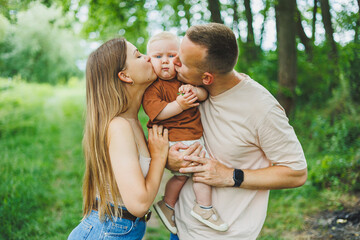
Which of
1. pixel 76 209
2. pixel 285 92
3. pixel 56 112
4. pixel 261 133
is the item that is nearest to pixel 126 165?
pixel 261 133

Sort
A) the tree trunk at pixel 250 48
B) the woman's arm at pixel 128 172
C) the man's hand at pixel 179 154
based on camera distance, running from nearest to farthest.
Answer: the woman's arm at pixel 128 172
the man's hand at pixel 179 154
the tree trunk at pixel 250 48

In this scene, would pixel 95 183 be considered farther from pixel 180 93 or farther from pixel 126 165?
pixel 180 93

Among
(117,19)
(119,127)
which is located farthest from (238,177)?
(117,19)

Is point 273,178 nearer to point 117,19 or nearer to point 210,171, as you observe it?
point 210,171

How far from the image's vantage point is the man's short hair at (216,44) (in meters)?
1.84

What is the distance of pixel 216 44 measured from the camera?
185 cm

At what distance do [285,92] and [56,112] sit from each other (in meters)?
10.1

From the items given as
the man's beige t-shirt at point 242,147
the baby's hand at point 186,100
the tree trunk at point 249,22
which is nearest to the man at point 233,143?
the man's beige t-shirt at point 242,147

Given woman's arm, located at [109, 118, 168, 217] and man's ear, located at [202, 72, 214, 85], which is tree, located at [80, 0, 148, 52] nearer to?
man's ear, located at [202, 72, 214, 85]

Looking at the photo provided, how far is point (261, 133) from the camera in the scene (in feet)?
5.93

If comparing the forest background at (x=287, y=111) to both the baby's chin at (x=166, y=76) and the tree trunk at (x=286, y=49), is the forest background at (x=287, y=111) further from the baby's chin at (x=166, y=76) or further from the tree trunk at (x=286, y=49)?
the baby's chin at (x=166, y=76)

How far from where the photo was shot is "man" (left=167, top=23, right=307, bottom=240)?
183cm

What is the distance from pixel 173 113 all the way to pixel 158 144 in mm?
224

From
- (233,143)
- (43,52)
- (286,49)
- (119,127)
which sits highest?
(43,52)
